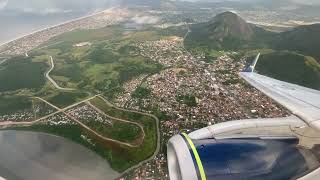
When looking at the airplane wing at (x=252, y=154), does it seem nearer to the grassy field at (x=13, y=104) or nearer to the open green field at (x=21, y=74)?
the grassy field at (x=13, y=104)

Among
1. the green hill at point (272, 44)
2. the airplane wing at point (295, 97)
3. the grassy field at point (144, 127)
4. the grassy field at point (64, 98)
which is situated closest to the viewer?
the airplane wing at point (295, 97)

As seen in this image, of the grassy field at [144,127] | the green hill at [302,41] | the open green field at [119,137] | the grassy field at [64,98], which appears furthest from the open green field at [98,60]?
the green hill at [302,41]

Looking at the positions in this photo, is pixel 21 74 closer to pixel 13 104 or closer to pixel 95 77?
pixel 95 77

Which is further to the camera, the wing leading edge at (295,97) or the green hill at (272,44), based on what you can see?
the green hill at (272,44)

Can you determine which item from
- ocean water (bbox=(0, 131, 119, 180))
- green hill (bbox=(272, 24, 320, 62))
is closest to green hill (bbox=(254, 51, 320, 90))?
green hill (bbox=(272, 24, 320, 62))

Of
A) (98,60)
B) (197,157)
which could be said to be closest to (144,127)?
(197,157)

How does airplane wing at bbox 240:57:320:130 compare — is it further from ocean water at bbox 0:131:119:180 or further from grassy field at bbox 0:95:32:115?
grassy field at bbox 0:95:32:115
